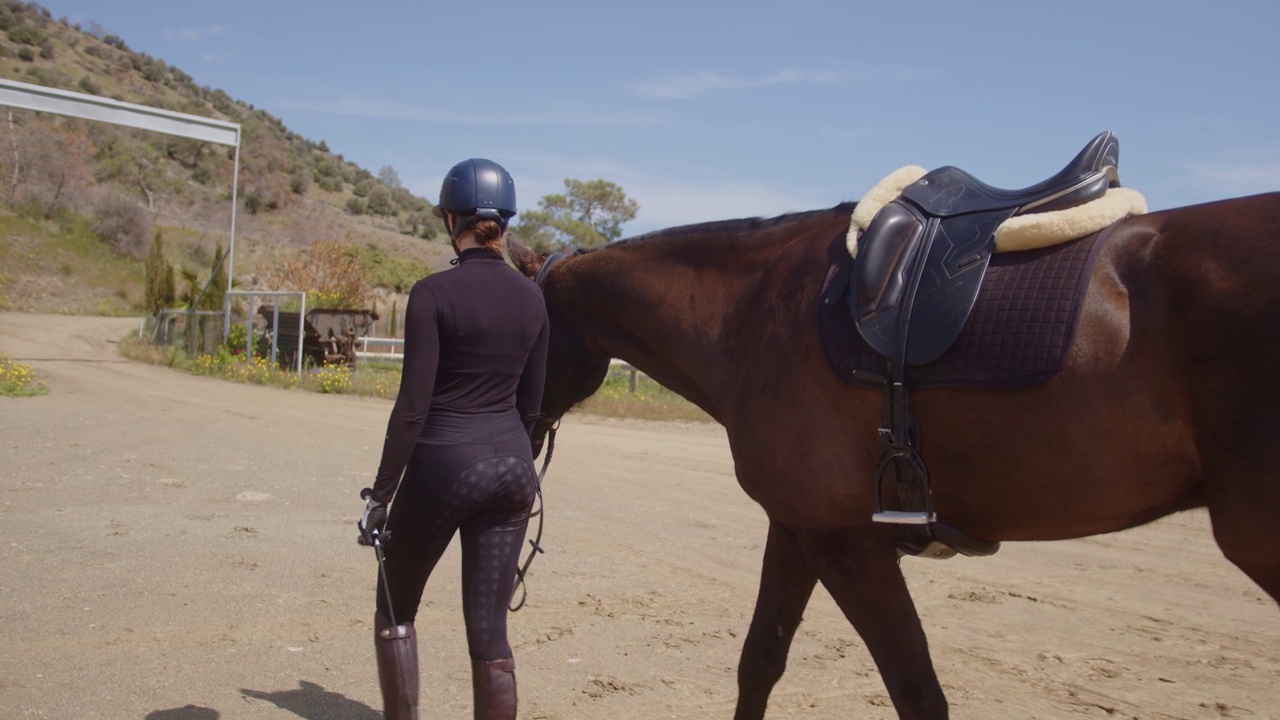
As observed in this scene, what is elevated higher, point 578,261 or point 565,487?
point 578,261

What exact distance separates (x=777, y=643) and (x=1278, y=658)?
9.69 feet

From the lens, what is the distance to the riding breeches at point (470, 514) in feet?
9.52

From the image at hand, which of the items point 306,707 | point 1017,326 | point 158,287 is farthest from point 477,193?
point 158,287

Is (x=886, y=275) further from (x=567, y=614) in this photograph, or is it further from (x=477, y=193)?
(x=567, y=614)

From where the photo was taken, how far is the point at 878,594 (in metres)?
2.85

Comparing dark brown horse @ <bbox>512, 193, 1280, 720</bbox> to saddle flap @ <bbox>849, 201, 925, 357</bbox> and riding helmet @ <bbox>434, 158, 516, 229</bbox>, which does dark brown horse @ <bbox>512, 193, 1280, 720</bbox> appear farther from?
riding helmet @ <bbox>434, 158, 516, 229</bbox>

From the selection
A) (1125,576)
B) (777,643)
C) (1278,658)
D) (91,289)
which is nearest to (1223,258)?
(777,643)

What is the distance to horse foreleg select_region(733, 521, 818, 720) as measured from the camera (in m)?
3.32

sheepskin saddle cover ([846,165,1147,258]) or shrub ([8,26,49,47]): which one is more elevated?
shrub ([8,26,49,47])

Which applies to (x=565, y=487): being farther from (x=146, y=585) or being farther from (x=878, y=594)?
(x=878, y=594)

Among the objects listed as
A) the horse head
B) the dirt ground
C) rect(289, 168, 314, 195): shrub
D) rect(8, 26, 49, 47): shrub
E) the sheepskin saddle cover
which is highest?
rect(8, 26, 49, 47): shrub

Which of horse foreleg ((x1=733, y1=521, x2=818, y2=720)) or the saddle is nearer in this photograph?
the saddle

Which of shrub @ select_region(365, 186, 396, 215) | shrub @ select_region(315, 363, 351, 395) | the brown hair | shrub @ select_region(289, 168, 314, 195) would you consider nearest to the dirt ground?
the brown hair

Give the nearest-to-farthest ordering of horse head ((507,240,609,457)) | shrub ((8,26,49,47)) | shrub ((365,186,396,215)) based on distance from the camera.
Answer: horse head ((507,240,609,457)) < shrub ((8,26,49,47)) < shrub ((365,186,396,215))
